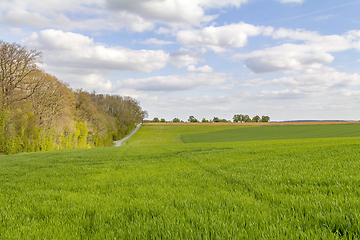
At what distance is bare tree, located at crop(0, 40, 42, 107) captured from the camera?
31484 mm

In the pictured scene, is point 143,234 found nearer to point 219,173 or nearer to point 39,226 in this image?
point 39,226

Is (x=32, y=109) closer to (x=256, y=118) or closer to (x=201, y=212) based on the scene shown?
(x=201, y=212)

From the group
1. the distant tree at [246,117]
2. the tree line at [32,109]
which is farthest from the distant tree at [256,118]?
the tree line at [32,109]

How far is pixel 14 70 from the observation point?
106 ft

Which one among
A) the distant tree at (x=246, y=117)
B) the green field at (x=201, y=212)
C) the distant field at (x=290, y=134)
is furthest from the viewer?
Result: the distant tree at (x=246, y=117)

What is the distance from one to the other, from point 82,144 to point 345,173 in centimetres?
5768

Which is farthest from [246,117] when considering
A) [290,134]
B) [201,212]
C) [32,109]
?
[201,212]

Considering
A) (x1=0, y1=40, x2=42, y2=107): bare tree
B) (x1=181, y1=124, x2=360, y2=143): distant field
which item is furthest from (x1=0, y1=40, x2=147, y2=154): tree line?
(x1=181, y1=124, x2=360, y2=143): distant field

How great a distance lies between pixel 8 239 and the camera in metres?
3.80

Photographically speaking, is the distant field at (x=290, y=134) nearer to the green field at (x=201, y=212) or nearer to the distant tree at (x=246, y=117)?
the green field at (x=201, y=212)

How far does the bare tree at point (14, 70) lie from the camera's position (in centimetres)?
3148

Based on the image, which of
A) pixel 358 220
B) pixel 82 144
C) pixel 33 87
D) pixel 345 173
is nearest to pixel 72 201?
pixel 358 220

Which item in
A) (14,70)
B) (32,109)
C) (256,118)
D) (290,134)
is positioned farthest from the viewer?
(256,118)

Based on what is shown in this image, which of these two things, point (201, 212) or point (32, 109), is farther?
point (32, 109)
